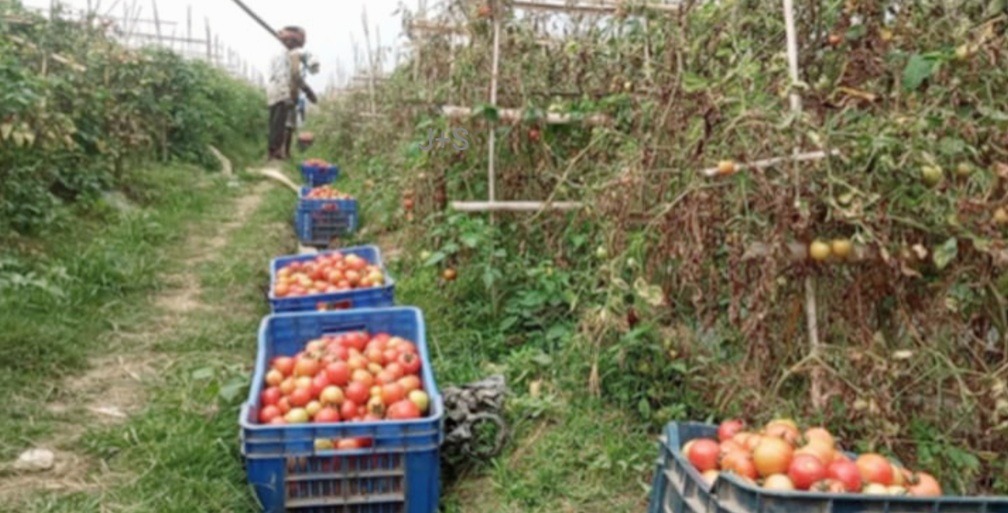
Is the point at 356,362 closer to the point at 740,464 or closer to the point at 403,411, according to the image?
the point at 403,411

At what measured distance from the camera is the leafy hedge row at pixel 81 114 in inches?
191

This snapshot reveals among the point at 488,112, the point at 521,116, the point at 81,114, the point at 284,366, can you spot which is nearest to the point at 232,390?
the point at 284,366

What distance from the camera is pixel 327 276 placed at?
4293 millimetres

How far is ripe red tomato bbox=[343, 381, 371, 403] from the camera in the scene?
2.83 meters

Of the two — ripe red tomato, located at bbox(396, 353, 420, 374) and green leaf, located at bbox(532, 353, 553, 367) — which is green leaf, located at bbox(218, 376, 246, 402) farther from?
green leaf, located at bbox(532, 353, 553, 367)

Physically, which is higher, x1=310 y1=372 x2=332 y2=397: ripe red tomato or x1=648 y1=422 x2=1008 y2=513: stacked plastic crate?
x1=648 y1=422 x2=1008 y2=513: stacked plastic crate

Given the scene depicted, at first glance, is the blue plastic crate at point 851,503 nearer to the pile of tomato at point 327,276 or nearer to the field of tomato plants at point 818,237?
the field of tomato plants at point 818,237

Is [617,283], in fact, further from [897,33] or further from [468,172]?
[468,172]

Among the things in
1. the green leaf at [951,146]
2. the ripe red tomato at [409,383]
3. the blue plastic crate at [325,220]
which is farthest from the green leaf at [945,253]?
the blue plastic crate at [325,220]

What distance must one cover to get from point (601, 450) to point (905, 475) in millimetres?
1099

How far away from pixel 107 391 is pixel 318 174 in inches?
244

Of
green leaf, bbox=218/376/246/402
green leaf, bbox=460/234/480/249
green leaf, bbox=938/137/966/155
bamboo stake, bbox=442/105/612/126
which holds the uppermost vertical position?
bamboo stake, bbox=442/105/612/126

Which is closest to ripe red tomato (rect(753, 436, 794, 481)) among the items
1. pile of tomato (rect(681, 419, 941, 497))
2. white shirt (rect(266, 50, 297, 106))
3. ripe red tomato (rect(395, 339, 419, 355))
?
pile of tomato (rect(681, 419, 941, 497))

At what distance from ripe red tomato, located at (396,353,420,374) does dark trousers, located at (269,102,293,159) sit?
860 cm
